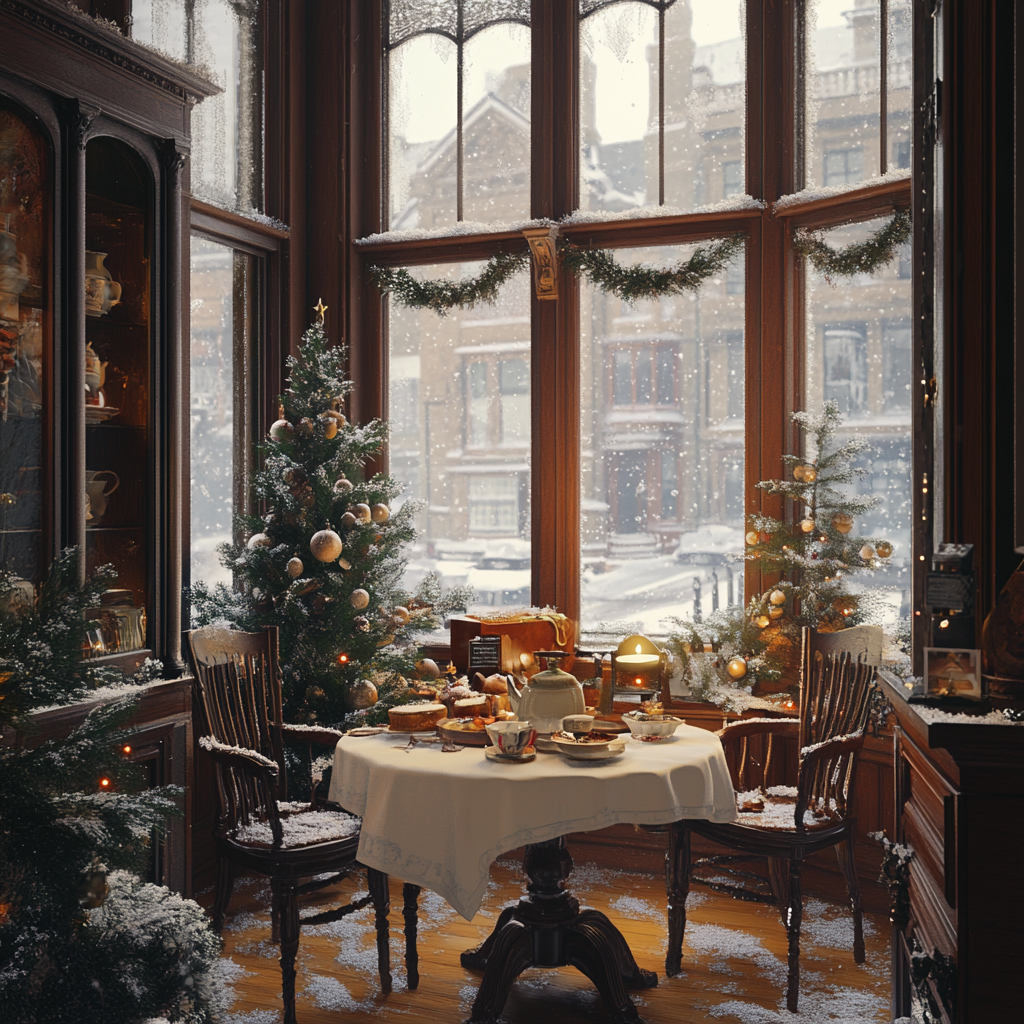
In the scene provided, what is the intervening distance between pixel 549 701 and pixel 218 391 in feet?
8.04

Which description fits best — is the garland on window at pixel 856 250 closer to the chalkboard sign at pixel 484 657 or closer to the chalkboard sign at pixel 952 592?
the chalkboard sign at pixel 484 657

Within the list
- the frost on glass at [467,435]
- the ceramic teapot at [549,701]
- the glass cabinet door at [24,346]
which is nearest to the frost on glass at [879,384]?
the frost on glass at [467,435]

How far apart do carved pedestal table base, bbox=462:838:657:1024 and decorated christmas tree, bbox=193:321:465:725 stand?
1.13 meters

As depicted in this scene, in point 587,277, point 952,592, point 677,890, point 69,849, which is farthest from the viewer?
point 587,277

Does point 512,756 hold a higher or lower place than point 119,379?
lower

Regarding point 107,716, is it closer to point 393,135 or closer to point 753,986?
point 753,986

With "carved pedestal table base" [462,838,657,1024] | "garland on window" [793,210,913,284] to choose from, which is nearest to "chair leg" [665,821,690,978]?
"carved pedestal table base" [462,838,657,1024]

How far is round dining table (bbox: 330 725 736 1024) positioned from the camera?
267 centimetres

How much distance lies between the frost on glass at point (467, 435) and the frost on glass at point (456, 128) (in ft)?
1.09

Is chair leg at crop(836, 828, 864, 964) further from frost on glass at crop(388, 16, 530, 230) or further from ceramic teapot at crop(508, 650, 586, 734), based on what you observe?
frost on glass at crop(388, 16, 530, 230)

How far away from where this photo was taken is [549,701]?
3104 millimetres

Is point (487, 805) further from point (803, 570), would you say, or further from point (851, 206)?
point (851, 206)

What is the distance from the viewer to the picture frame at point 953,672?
2.15m

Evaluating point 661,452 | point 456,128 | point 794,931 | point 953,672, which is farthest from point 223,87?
point 794,931
